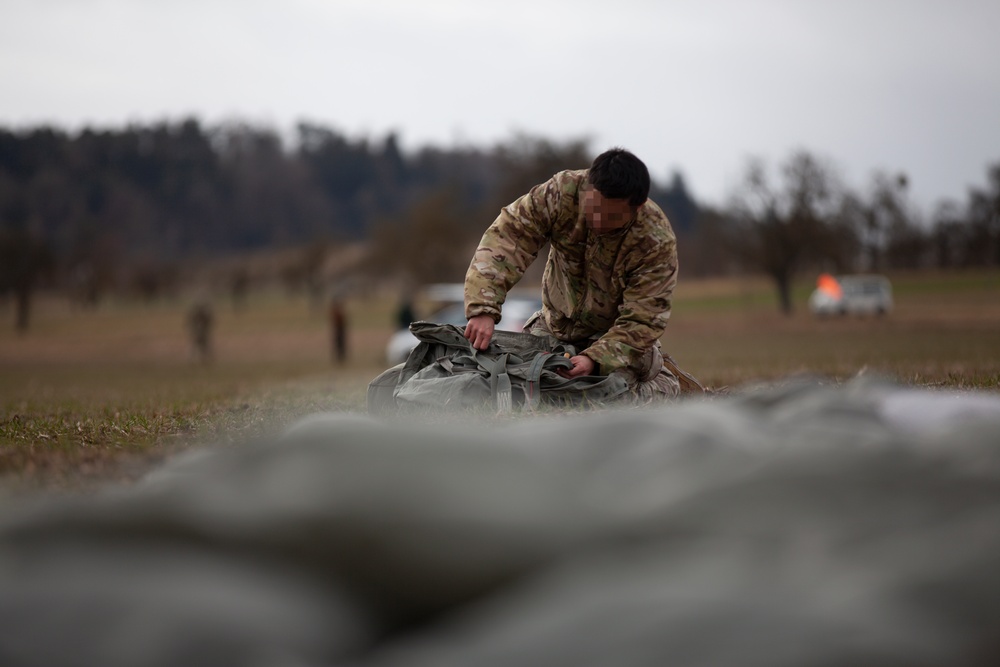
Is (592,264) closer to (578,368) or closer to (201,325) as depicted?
(578,368)

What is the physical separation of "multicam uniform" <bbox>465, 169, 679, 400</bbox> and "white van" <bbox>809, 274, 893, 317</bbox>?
41094 millimetres

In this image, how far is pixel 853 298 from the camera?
44719 mm

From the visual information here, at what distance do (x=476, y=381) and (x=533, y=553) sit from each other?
3.12 m

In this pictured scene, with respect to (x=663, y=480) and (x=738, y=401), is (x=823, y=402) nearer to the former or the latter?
(x=738, y=401)

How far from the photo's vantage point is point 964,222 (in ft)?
226

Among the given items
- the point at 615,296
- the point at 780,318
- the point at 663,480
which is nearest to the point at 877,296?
the point at 780,318

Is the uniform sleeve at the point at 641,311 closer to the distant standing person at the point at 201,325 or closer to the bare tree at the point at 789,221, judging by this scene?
the distant standing person at the point at 201,325

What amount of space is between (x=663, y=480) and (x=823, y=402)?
3.34 feet

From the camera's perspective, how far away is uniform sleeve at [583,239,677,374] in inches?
220

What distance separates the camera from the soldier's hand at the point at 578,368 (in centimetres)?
554

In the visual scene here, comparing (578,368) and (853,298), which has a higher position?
(578,368)

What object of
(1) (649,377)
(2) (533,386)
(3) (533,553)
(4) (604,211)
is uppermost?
(4) (604,211)

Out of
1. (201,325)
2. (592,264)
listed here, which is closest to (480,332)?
(592,264)

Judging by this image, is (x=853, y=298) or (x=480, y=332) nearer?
(x=480, y=332)
